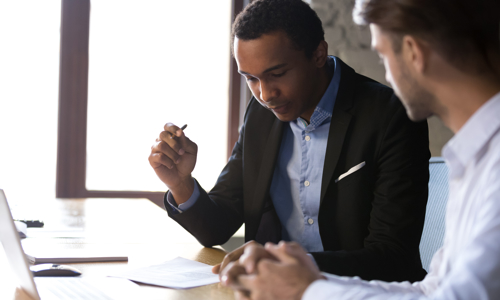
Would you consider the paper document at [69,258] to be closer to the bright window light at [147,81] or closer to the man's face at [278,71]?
the man's face at [278,71]

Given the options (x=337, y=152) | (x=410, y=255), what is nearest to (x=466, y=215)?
(x=410, y=255)

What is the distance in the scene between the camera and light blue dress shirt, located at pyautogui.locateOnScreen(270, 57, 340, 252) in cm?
143

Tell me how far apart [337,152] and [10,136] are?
76.3 inches

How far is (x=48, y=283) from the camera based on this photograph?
0.89 meters

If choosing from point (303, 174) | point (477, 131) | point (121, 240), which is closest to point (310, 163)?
point (303, 174)

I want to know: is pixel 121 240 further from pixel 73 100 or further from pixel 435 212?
pixel 73 100

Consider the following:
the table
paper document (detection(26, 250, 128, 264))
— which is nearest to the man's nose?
the table

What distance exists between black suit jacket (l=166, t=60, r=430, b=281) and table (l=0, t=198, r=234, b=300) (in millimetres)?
114

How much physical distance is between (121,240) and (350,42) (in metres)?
1.84

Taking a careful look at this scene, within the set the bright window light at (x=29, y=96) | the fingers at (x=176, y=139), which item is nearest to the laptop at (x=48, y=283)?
the fingers at (x=176, y=139)

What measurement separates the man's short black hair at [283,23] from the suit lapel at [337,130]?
16 cm

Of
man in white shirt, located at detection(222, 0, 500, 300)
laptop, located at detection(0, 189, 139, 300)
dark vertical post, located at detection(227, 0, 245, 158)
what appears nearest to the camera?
man in white shirt, located at detection(222, 0, 500, 300)

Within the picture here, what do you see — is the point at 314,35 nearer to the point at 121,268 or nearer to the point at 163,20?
the point at 121,268

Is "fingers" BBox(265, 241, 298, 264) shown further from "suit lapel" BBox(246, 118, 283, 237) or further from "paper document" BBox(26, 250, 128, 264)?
"suit lapel" BBox(246, 118, 283, 237)
